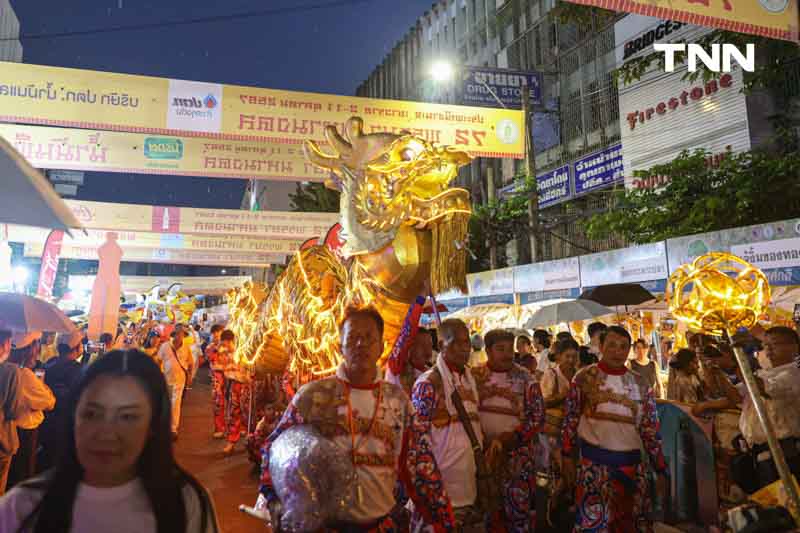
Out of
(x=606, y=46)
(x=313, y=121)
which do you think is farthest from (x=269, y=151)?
(x=606, y=46)

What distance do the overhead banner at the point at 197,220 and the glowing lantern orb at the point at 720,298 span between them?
31.0 ft

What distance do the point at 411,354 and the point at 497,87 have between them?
1407 cm

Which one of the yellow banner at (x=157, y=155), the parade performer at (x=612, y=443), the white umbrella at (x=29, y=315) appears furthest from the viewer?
the yellow banner at (x=157, y=155)

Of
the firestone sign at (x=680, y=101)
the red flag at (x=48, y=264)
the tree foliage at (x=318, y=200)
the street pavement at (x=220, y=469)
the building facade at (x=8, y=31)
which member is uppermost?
the building facade at (x=8, y=31)

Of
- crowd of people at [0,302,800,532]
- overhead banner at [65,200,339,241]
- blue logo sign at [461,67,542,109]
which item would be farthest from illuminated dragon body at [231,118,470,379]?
blue logo sign at [461,67,542,109]

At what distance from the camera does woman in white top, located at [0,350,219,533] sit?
4.42ft

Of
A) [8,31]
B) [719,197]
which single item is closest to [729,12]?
[719,197]

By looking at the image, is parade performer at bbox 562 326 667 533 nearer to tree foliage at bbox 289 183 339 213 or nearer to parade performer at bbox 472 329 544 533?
parade performer at bbox 472 329 544 533

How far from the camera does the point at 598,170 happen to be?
17156 millimetres

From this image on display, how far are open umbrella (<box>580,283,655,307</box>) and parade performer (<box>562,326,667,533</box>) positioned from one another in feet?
11.7

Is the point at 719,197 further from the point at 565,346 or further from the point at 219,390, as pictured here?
the point at 219,390

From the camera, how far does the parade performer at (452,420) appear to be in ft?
10.6

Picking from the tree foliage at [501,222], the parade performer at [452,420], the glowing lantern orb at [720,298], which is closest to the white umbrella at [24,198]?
the parade performer at [452,420]

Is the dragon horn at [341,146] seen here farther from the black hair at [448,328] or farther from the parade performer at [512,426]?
the parade performer at [512,426]
